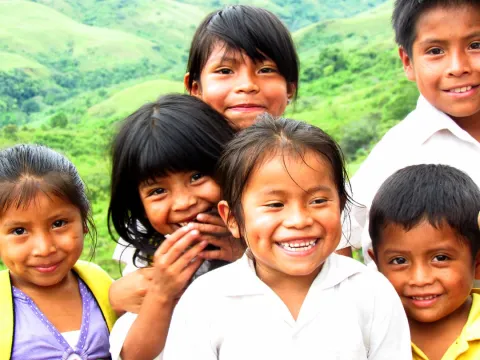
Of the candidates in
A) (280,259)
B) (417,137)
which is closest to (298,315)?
(280,259)

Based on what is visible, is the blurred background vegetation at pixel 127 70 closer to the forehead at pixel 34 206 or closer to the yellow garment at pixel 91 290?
the yellow garment at pixel 91 290

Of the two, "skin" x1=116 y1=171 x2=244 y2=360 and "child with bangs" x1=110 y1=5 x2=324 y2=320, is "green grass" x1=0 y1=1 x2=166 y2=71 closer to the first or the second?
"child with bangs" x1=110 y1=5 x2=324 y2=320

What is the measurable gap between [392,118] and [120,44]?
2.99 meters

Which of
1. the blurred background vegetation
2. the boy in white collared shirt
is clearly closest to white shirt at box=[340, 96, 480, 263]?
the boy in white collared shirt

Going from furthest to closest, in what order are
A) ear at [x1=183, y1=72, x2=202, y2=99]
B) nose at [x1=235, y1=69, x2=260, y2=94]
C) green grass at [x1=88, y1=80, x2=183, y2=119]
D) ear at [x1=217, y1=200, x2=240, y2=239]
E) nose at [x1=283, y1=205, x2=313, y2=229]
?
green grass at [x1=88, y1=80, x2=183, y2=119]
ear at [x1=183, y1=72, x2=202, y2=99]
nose at [x1=235, y1=69, x2=260, y2=94]
ear at [x1=217, y1=200, x2=240, y2=239]
nose at [x1=283, y1=205, x2=313, y2=229]

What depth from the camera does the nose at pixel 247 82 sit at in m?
2.80

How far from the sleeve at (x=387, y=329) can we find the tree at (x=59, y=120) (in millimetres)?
5215

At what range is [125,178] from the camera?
248cm

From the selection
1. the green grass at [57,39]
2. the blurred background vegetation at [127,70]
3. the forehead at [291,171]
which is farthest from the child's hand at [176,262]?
the green grass at [57,39]

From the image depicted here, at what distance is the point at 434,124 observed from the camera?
9.43 feet

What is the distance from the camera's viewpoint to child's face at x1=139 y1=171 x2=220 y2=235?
2408 millimetres

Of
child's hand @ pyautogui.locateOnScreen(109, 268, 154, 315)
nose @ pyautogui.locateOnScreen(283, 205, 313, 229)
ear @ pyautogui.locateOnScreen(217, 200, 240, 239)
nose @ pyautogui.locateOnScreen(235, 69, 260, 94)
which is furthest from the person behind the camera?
nose @ pyautogui.locateOnScreen(235, 69, 260, 94)

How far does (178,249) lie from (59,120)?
190 inches

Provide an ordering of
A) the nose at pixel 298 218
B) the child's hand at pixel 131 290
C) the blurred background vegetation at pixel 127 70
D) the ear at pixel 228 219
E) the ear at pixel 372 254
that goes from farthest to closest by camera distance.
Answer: the blurred background vegetation at pixel 127 70, the ear at pixel 372 254, the child's hand at pixel 131 290, the ear at pixel 228 219, the nose at pixel 298 218
